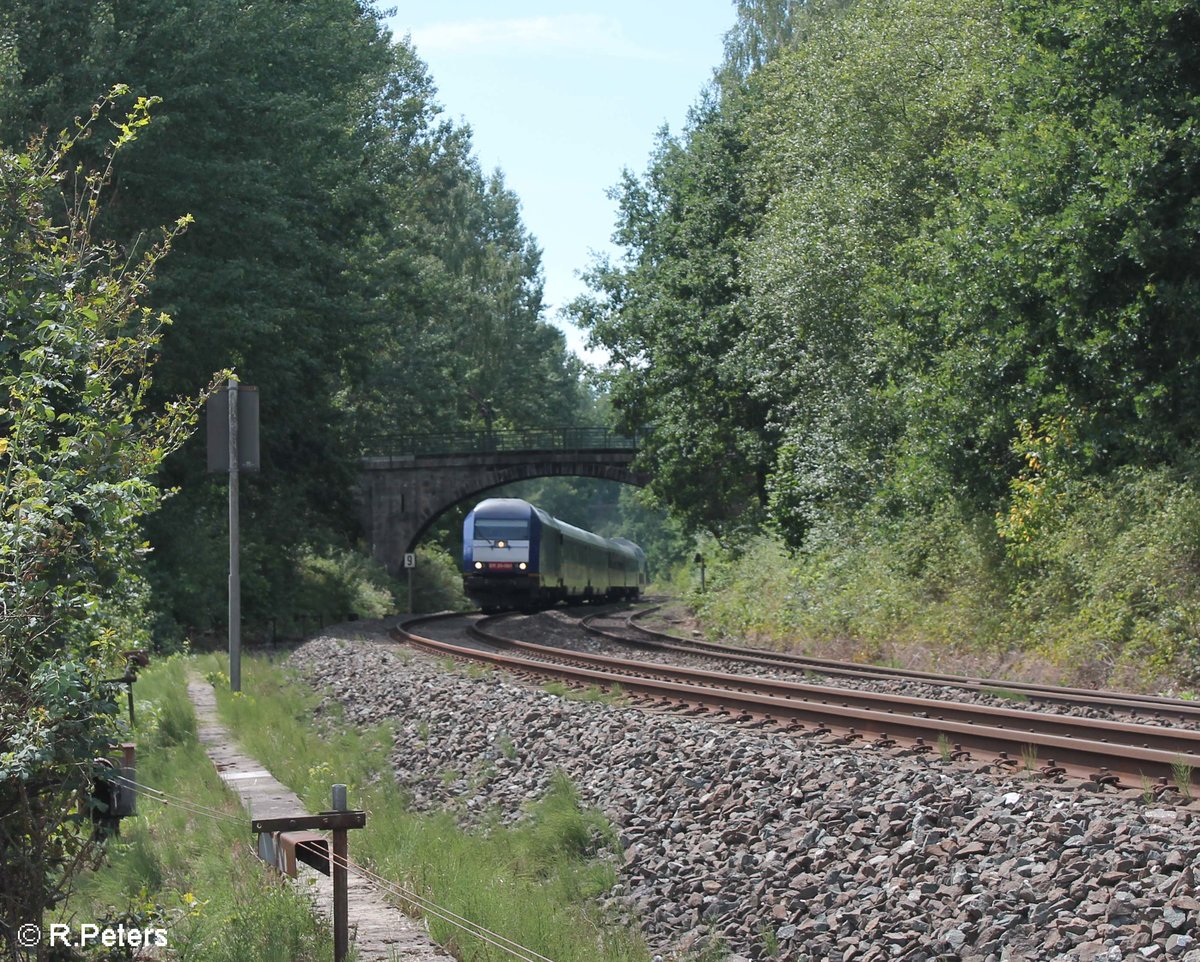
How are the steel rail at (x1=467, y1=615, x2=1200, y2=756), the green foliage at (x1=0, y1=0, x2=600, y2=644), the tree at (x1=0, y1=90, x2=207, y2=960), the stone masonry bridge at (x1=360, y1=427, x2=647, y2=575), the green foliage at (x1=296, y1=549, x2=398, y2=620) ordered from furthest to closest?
the stone masonry bridge at (x1=360, y1=427, x2=647, y2=575), the green foliage at (x1=296, y1=549, x2=398, y2=620), the green foliage at (x1=0, y1=0, x2=600, y2=644), the steel rail at (x1=467, y1=615, x2=1200, y2=756), the tree at (x1=0, y1=90, x2=207, y2=960)

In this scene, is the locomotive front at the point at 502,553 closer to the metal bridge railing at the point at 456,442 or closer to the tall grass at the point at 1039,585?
the tall grass at the point at 1039,585

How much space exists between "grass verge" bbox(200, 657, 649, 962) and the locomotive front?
2686 centimetres

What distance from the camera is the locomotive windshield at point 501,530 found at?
39.6m

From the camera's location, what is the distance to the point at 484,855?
8.68 m

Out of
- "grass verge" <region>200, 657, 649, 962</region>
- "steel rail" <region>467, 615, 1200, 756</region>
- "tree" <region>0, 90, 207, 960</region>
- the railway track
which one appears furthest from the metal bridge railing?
"tree" <region>0, 90, 207, 960</region>

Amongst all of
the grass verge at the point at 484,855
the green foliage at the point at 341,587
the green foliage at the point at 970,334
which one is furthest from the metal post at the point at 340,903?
the green foliage at the point at 341,587

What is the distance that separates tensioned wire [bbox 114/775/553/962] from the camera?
6.26 meters

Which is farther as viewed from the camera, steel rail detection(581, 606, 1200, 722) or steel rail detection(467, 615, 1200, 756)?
steel rail detection(581, 606, 1200, 722)

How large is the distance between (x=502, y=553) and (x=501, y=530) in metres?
0.67

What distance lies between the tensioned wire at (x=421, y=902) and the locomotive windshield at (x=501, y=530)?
99.3 ft

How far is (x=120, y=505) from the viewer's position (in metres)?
5.41

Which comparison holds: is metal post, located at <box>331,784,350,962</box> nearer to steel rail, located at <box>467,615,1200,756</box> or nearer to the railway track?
the railway track

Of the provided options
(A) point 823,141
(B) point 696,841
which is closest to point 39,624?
(B) point 696,841

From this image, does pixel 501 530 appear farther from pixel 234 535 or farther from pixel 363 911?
pixel 363 911
